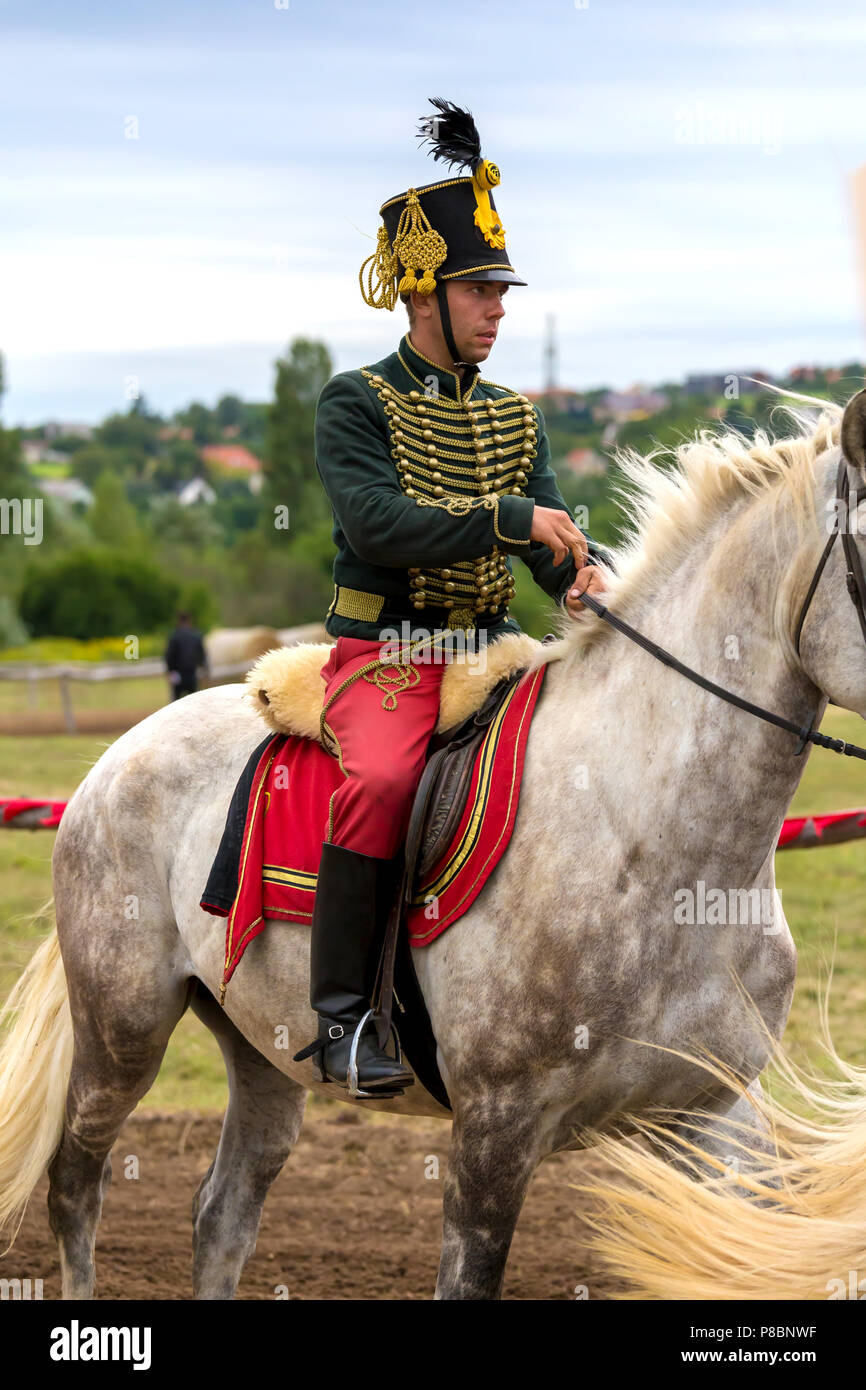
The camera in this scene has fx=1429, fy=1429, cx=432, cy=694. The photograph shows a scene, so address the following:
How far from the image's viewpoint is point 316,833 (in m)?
3.36

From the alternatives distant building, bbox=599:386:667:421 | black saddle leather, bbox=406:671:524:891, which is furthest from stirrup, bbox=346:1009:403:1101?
distant building, bbox=599:386:667:421

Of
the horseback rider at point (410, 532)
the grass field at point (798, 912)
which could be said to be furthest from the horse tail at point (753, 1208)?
the horseback rider at point (410, 532)

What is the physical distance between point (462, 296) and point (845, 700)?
1.30 metres

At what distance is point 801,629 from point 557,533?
1.96ft

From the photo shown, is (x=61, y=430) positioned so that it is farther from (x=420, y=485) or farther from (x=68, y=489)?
(x=420, y=485)

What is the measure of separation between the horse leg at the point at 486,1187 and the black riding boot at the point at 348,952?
201 millimetres

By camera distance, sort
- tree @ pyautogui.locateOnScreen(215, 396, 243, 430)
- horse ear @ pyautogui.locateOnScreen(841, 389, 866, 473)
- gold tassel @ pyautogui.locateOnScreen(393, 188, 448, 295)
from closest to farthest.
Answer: horse ear @ pyautogui.locateOnScreen(841, 389, 866, 473) → gold tassel @ pyautogui.locateOnScreen(393, 188, 448, 295) → tree @ pyautogui.locateOnScreen(215, 396, 243, 430)

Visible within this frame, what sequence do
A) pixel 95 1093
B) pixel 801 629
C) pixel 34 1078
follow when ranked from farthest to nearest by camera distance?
pixel 34 1078, pixel 95 1093, pixel 801 629

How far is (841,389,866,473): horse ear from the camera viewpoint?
8.30 feet

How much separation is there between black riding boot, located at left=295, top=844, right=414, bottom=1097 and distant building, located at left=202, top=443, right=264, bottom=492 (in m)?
86.5

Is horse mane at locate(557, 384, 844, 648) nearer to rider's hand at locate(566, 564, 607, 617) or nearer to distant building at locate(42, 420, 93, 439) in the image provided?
rider's hand at locate(566, 564, 607, 617)

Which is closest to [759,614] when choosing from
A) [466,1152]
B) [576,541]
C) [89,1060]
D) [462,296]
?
[576,541]

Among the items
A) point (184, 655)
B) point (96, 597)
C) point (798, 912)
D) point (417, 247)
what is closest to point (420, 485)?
point (417, 247)

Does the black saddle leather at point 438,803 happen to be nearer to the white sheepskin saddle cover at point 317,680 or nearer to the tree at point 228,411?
the white sheepskin saddle cover at point 317,680
